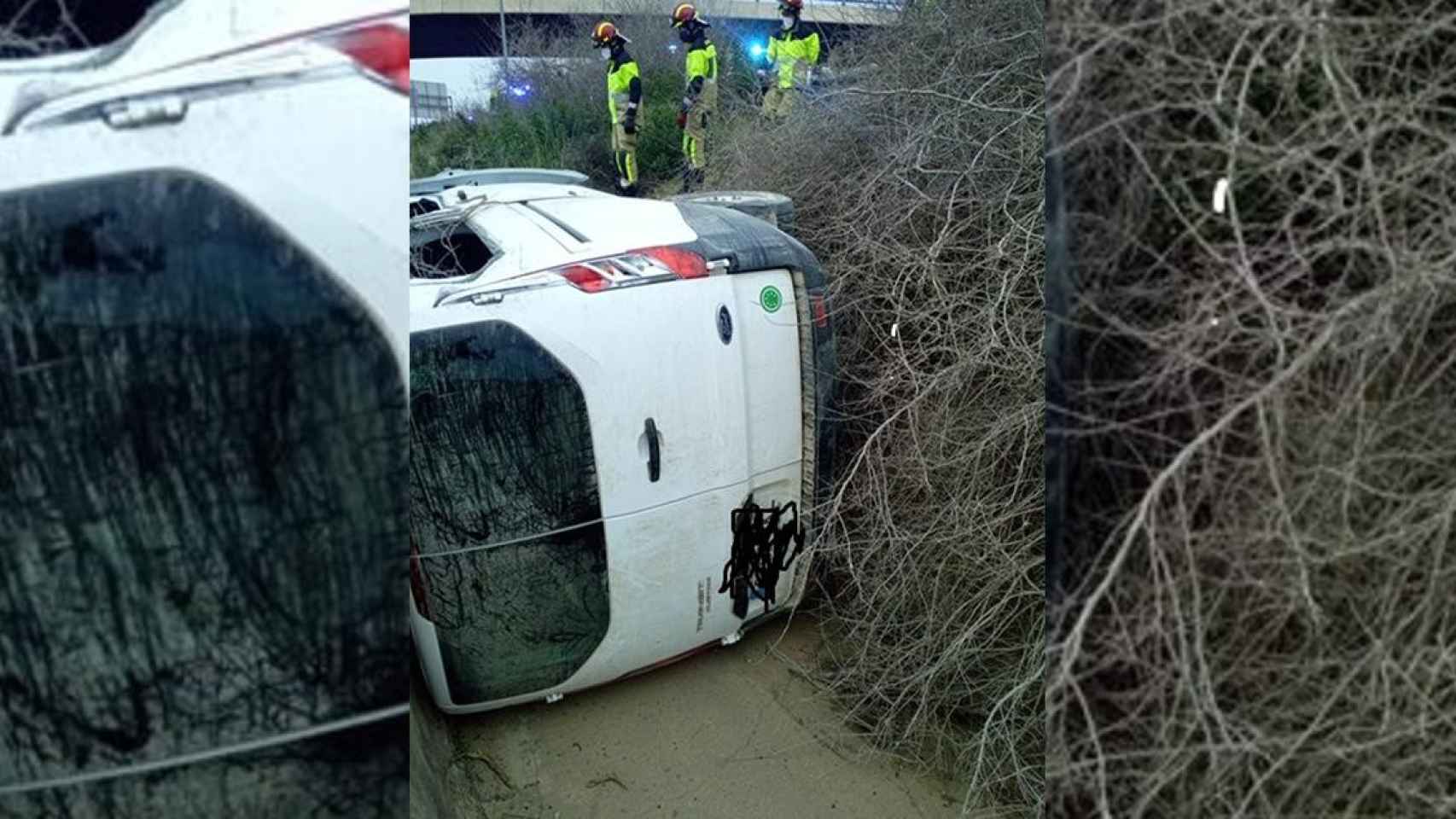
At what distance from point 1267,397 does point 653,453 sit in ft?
5.14

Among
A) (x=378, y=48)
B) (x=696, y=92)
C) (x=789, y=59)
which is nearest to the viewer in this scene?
(x=378, y=48)

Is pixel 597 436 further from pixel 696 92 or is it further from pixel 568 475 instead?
pixel 696 92

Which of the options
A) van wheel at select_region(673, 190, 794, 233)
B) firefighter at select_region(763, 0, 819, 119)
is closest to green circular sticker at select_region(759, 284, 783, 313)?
van wheel at select_region(673, 190, 794, 233)

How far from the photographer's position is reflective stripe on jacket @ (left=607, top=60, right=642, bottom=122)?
5.93 meters

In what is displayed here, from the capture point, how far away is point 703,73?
19.3 feet

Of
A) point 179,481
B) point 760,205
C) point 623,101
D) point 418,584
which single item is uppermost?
point 623,101

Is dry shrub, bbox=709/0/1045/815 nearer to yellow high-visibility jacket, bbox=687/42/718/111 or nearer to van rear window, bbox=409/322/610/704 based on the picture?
van rear window, bbox=409/322/610/704

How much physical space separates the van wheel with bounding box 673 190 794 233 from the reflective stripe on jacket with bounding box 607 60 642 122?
2.55 m

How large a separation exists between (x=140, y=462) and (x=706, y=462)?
65.8 inches

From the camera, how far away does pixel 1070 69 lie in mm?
1131

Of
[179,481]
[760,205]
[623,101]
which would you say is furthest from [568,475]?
[623,101]

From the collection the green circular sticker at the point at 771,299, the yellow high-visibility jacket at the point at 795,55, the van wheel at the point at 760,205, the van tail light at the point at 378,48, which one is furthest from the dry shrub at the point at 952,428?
the van tail light at the point at 378,48

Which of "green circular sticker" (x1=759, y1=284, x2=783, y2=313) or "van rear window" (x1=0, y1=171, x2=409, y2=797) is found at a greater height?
"green circular sticker" (x1=759, y1=284, x2=783, y2=313)

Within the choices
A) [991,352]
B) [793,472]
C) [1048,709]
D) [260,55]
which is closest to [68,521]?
[260,55]
